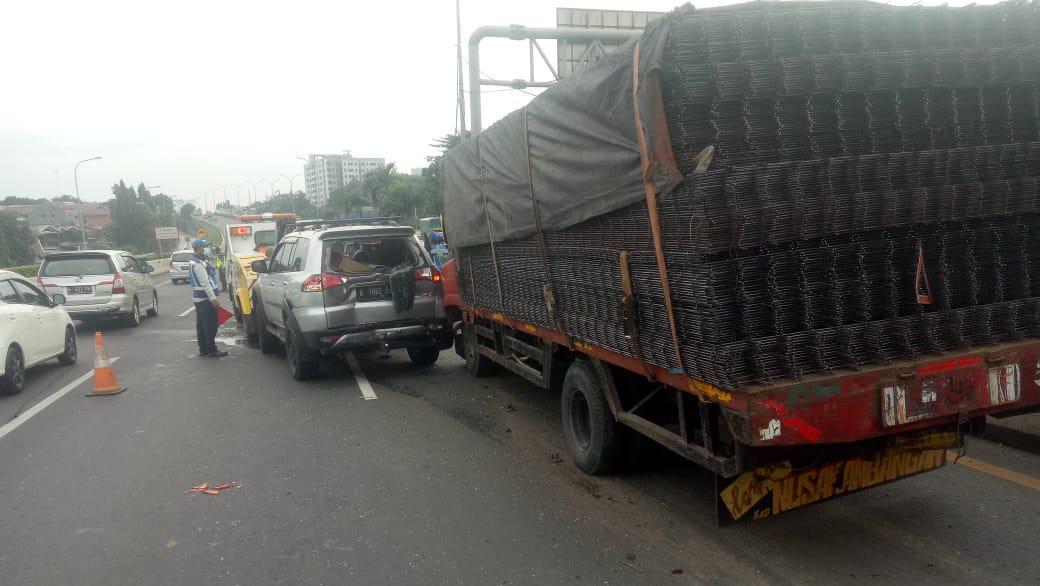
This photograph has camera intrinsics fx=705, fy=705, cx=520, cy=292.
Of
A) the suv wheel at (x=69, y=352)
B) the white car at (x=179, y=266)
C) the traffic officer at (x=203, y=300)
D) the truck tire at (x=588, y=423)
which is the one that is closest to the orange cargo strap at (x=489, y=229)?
the truck tire at (x=588, y=423)

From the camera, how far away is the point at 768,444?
3.23 m

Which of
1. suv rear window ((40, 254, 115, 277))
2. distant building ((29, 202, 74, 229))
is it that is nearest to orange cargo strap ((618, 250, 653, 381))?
suv rear window ((40, 254, 115, 277))

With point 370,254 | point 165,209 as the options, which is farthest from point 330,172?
point 370,254

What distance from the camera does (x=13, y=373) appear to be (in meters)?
8.39

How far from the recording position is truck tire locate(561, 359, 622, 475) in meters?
4.75

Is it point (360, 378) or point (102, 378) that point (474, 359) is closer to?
point (360, 378)

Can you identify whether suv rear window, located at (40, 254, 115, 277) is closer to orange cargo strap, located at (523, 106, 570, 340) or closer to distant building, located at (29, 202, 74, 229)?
orange cargo strap, located at (523, 106, 570, 340)

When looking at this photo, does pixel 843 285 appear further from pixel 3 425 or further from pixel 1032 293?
pixel 3 425

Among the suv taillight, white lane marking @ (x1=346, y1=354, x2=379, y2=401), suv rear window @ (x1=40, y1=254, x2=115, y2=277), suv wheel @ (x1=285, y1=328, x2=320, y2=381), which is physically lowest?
white lane marking @ (x1=346, y1=354, x2=379, y2=401)

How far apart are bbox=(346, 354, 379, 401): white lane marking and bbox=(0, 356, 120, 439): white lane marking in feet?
11.1

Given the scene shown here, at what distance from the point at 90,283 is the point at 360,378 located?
8347 millimetres

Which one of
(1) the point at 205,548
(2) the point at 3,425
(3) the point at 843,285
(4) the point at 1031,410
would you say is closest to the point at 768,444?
(3) the point at 843,285

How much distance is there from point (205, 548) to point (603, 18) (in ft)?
43.2

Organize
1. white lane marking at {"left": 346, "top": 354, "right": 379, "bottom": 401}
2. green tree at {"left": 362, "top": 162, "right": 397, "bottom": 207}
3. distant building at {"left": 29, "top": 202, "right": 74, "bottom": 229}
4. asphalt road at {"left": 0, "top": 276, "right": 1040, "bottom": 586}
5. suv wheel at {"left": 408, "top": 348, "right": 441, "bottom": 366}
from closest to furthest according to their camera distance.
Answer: asphalt road at {"left": 0, "top": 276, "right": 1040, "bottom": 586} < white lane marking at {"left": 346, "top": 354, "right": 379, "bottom": 401} < suv wheel at {"left": 408, "top": 348, "right": 441, "bottom": 366} < green tree at {"left": 362, "top": 162, "right": 397, "bottom": 207} < distant building at {"left": 29, "top": 202, "right": 74, "bottom": 229}
